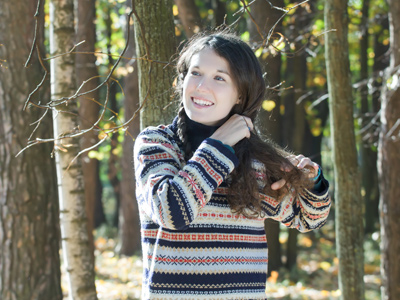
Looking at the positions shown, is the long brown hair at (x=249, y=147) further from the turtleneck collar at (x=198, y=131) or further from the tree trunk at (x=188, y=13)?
the tree trunk at (x=188, y=13)

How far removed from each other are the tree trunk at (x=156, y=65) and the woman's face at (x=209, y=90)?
76 centimetres

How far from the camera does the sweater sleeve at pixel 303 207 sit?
8.52 ft

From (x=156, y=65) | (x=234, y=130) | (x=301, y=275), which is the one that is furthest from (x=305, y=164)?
(x=301, y=275)

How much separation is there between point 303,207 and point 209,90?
74 cm

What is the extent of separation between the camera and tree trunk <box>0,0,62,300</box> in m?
4.41

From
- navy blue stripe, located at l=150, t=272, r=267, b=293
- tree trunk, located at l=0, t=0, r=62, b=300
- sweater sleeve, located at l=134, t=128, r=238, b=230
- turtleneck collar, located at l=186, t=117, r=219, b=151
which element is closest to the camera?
sweater sleeve, located at l=134, t=128, r=238, b=230

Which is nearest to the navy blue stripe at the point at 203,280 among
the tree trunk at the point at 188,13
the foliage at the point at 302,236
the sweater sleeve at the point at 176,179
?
the sweater sleeve at the point at 176,179

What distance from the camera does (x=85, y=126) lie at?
9367mm

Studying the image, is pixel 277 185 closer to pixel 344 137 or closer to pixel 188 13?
pixel 344 137

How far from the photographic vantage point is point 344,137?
468 cm

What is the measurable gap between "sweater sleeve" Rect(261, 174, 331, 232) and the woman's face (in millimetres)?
469

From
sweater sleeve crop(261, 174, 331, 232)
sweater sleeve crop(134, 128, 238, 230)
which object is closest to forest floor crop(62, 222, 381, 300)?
sweater sleeve crop(261, 174, 331, 232)

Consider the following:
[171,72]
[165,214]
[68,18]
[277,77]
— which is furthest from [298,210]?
[277,77]

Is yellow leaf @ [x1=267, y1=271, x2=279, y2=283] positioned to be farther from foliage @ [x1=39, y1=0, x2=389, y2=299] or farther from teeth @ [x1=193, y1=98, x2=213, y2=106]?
teeth @ [x1=193, y1=98, x2=213, y2=106]
